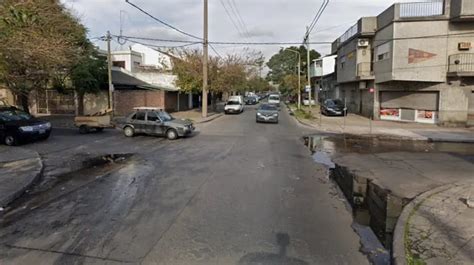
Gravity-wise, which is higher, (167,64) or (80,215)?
(167,64)

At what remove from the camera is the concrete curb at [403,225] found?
15.3ft

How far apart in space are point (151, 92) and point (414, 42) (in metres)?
21.8

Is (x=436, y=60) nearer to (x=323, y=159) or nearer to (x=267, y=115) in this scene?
(x=267, y=115)

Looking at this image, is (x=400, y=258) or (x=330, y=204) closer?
(x=400, y=258)

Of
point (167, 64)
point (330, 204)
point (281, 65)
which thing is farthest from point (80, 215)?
point (281, 65)

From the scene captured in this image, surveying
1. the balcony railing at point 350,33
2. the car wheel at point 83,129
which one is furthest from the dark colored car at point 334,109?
the car wheel at point 83,129

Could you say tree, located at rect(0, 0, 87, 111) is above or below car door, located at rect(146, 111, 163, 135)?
above

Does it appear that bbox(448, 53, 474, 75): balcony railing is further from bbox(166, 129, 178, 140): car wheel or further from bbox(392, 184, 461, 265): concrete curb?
bbox(392, 184, 461, 265): concrete curb

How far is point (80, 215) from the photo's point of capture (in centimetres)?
644

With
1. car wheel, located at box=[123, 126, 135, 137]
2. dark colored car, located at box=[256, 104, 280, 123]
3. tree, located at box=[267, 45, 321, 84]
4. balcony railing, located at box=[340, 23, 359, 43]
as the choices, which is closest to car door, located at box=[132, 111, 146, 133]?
car wheel, located at box=[123, 126, 135, 137]

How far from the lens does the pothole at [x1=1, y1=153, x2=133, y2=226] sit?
22.7 feet

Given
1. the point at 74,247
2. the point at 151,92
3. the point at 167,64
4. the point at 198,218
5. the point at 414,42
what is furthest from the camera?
the point at 167,64

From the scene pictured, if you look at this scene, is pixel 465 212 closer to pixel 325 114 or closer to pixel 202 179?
pixel 202 179

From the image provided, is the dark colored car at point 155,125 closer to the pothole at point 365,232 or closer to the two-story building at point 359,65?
the pothole at point 365,232
